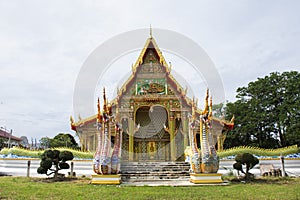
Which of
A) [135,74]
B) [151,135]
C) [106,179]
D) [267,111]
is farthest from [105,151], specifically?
[267,111]

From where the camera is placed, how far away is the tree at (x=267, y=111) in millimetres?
18625

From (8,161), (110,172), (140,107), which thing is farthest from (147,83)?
(8,161)

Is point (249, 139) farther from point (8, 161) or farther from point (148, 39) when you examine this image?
point (8, 161)

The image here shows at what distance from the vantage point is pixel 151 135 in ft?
45.1

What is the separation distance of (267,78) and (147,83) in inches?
499

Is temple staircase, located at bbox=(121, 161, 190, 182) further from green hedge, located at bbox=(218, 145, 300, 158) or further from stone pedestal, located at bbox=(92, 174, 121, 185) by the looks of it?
green hedge, located at bbox=(218, 145, 300, 158)

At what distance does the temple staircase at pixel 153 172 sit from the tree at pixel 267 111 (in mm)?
11455

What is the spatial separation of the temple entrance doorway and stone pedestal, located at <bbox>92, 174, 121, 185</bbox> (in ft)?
16.4

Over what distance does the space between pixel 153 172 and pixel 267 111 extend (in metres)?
14.1

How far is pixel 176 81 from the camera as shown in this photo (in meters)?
13.2

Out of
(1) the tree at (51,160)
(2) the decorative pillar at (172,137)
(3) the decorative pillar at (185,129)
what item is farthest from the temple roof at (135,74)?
(1) the tree at (51,160)

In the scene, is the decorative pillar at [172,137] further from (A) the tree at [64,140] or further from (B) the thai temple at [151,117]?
(A) the tree at [64,140]

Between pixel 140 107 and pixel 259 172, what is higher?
pixel 140 107

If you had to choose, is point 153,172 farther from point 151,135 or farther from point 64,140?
point 64,140
